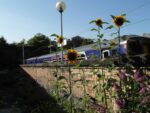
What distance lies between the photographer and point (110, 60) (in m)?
6.18

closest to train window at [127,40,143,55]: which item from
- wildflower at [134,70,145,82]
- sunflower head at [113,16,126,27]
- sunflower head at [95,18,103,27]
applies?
sunflower head at [113,16,126,27]

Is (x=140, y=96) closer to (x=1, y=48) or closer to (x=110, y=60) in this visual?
(x=110, y=60)

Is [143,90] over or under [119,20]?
under

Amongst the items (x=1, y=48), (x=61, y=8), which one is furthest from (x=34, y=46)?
(x=61, y=8)

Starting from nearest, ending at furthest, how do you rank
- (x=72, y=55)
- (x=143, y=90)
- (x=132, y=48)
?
(x=143, y=90)
(x=132, y=48)
(x=72, y=55)

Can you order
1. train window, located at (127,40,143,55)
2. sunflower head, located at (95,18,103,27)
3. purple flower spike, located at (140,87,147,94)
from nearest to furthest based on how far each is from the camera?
purple flower spike, located at (140,87,147,94), train window, located at (127,40,143,55), sunflower head, located at (95,18,103,27)

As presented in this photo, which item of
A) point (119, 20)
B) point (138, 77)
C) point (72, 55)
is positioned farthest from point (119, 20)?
point (138, 77)

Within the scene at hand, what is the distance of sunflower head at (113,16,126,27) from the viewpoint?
5629 millimetres

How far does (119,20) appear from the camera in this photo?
18.5ft

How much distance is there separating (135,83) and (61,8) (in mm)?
7402

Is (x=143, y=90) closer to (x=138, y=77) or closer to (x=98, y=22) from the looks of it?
(x=138, y=77)

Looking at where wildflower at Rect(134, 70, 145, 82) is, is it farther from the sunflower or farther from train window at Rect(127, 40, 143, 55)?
the sunflower

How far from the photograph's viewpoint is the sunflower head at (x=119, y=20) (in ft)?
18.5

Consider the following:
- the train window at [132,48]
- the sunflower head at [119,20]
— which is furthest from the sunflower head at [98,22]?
the train window at [132,48]
